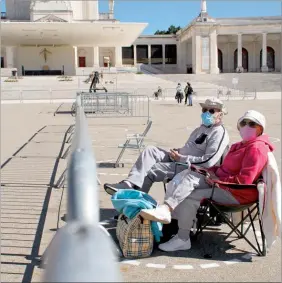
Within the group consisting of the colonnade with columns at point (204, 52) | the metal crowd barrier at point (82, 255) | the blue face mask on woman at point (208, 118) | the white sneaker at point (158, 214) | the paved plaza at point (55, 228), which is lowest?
the paved plaza at point (55, 228)

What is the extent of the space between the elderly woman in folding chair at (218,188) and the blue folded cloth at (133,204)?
0.38 ft

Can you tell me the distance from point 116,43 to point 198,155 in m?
53.9

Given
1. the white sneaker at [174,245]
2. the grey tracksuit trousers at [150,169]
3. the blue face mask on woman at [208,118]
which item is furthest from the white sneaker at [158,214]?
the blue face mask on woman at [208,118]

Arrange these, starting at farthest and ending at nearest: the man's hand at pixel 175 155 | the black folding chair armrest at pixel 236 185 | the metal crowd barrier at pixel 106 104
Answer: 1. the metal crowd barrier at pixel 106 104
2. the man's hand at pixel 175 155
3. the black folding chair armrest at pixel 236 185

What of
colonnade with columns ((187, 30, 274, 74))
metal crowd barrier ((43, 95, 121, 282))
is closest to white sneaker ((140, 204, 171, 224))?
metal crowd barrier ((43, 95, 121, 282))

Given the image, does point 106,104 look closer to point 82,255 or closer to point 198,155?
point 198,155

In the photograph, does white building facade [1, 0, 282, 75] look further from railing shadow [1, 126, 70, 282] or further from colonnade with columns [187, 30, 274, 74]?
railing shadow [1, 126, 70, 282]

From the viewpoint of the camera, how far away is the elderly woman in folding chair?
4.31 metres

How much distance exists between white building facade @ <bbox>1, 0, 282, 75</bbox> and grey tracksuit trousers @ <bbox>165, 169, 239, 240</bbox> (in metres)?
40.9

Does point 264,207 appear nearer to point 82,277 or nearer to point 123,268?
point 123,268

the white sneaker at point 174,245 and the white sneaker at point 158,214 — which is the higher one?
the white sneaker at point 158,214

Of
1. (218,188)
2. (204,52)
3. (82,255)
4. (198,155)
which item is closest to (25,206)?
(198,155)

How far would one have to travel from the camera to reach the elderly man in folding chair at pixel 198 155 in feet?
16.5

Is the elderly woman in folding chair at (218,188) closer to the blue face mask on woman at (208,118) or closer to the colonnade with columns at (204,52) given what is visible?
the blue face mask on woman at (208,118)
